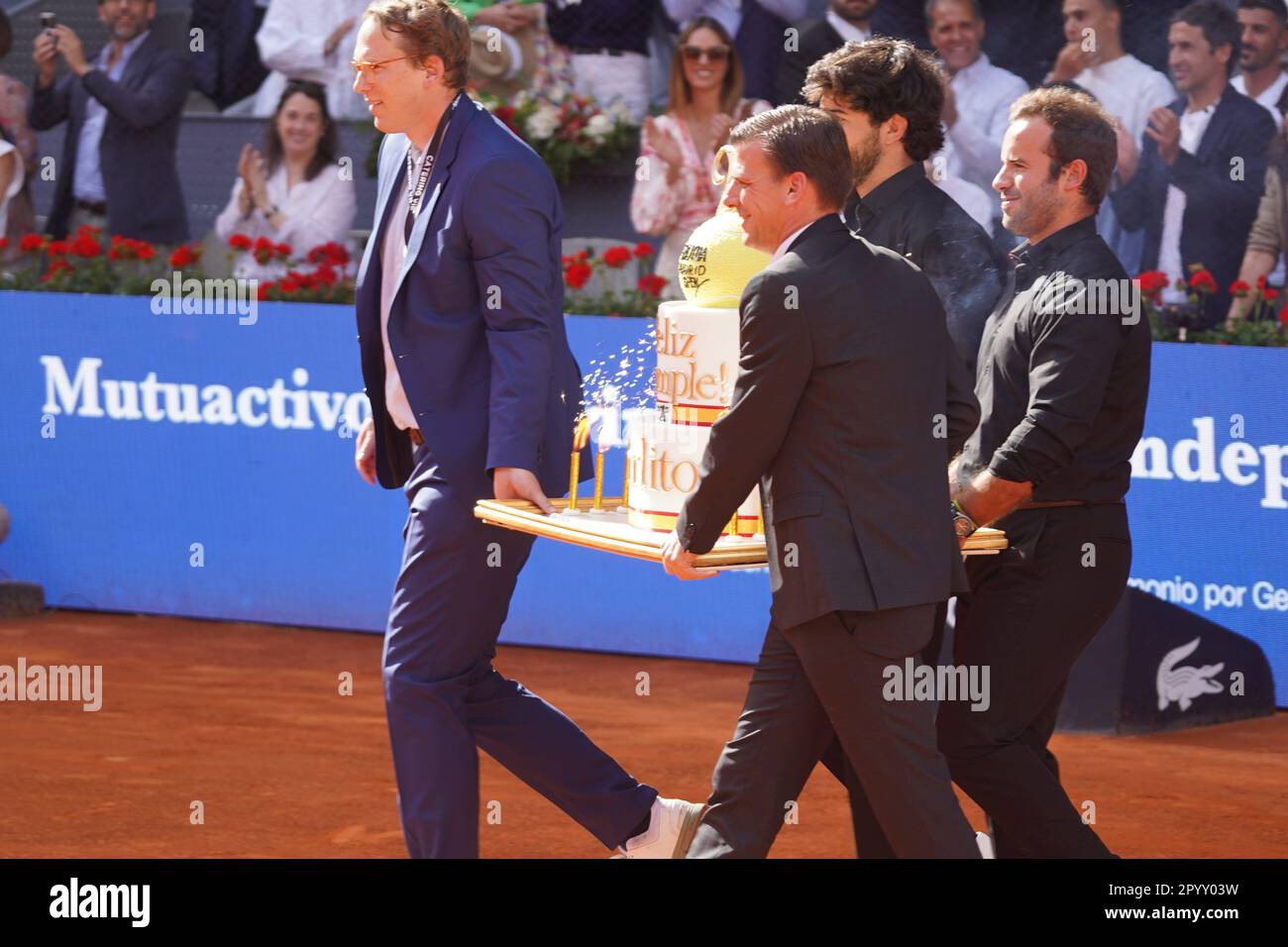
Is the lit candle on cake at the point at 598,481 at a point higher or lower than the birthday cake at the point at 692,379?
lower

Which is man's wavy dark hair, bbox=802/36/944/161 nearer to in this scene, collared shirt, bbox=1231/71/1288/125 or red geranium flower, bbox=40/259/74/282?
collared shirt, bbox=1231/71/1288/125

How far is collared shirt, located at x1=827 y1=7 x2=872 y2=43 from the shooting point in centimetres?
922

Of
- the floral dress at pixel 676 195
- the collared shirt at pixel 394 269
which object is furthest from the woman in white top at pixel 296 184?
the collared shirt at pixel 394 269

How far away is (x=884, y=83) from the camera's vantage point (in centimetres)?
461

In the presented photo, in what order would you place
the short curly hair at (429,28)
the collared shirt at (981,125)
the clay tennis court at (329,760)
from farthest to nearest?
the collared shirt at (981,125) < the clay tennis court at (329,760) < the short curly hair at (429,28)

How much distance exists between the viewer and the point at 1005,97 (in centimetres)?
888

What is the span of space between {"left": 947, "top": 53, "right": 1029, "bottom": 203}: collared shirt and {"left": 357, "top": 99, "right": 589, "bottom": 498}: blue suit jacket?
4.58 meters

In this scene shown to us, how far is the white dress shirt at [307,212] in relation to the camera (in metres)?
10.2

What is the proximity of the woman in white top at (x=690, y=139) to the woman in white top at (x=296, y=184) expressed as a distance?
1.81 m

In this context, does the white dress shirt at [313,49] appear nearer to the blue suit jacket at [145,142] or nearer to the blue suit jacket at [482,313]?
the blue suit jacket at [145,142]

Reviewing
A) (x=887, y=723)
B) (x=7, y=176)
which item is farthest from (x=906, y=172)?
(x=7, y=176)

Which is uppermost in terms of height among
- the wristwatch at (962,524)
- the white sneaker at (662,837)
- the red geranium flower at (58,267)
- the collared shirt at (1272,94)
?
the collared shirt at (1272,94)

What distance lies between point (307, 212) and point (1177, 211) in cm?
455

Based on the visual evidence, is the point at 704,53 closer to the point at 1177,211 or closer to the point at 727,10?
the point at 727,10
